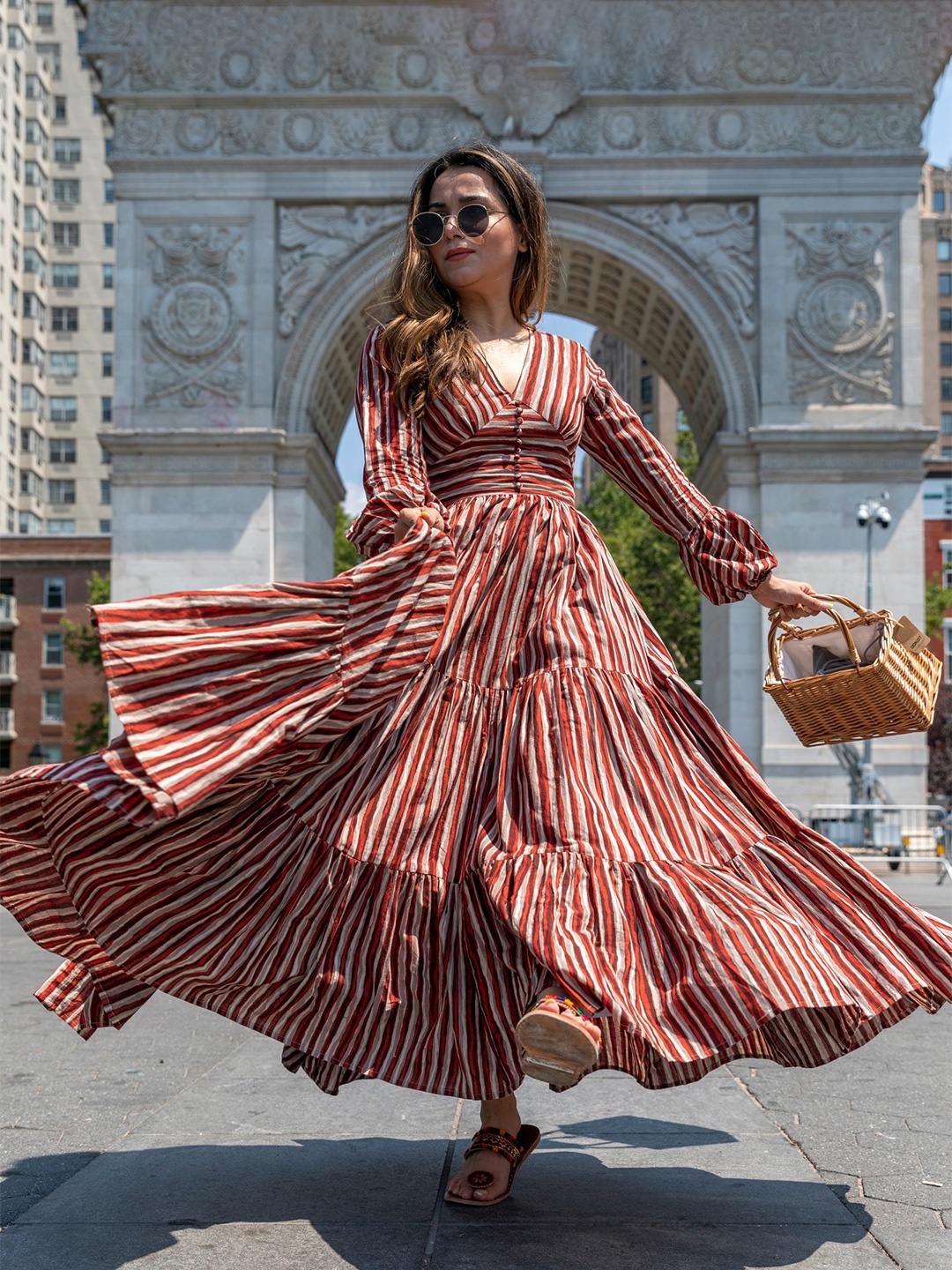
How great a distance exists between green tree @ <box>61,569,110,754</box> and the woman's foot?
4186 centimetres

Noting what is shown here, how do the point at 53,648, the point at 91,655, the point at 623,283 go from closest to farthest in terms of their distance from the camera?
1. the point at 623,283
2. the point at 91,655
3. the point at 53,648

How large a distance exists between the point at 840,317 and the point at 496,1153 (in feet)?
68.9

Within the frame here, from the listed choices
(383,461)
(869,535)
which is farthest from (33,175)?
(383,461)

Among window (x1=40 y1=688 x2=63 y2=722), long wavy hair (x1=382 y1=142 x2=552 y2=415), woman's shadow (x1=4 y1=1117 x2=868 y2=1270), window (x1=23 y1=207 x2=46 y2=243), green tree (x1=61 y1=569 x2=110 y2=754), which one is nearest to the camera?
woman's shadow (x1=4 y1=1117 x2=868 y2=1270)

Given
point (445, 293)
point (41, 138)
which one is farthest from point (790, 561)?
point (41, 138)

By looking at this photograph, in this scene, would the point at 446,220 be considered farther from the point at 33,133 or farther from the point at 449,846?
the point at 33,133

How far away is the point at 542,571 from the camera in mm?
3457

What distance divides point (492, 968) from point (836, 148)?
2206 centimetres

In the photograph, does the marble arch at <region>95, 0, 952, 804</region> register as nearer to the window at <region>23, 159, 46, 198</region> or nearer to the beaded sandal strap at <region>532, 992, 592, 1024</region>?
the beaded sandal strap at <region>532, 992, 592, 1024</region>

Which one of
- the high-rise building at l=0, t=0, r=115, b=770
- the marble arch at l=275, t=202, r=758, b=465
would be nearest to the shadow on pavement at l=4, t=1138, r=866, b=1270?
the marble arch at l=275, t=202, r=758, b=465

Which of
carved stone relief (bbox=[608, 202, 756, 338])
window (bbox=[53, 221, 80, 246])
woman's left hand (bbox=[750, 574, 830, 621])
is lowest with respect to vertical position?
woman's left hand (bbox=[750, 574, 830, 621])

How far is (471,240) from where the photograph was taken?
3.75 metres

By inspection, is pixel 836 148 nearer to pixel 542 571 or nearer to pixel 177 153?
pixel 177 153

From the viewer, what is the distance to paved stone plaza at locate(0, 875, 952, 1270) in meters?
2.89
